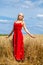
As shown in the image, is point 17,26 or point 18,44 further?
point 18,44

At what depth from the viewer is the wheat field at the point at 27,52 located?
14959 mm

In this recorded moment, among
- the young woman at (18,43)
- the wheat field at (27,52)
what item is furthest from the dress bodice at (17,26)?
the wheat field at (27,52)

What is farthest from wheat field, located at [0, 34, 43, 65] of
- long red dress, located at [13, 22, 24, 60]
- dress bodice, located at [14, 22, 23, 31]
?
dress bodice, located at [14, 22, 23, 31]

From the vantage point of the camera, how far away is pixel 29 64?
1492 cm

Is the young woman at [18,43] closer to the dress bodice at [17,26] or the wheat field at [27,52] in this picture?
the dress bodice at [17,26]

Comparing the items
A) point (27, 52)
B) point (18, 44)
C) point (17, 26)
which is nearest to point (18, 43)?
point (18, 44)

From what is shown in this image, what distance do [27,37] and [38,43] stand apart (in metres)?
0.44

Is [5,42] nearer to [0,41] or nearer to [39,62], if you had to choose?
[0,41]

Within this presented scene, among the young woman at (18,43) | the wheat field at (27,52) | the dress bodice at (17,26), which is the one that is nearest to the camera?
the wheat field at (27,52)

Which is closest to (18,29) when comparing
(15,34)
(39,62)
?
(15,34)

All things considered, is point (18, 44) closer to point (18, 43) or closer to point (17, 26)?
point (18, 43)

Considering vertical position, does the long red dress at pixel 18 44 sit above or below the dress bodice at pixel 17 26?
below

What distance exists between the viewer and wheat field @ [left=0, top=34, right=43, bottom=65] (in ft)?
49.1

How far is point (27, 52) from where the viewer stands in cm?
1523
